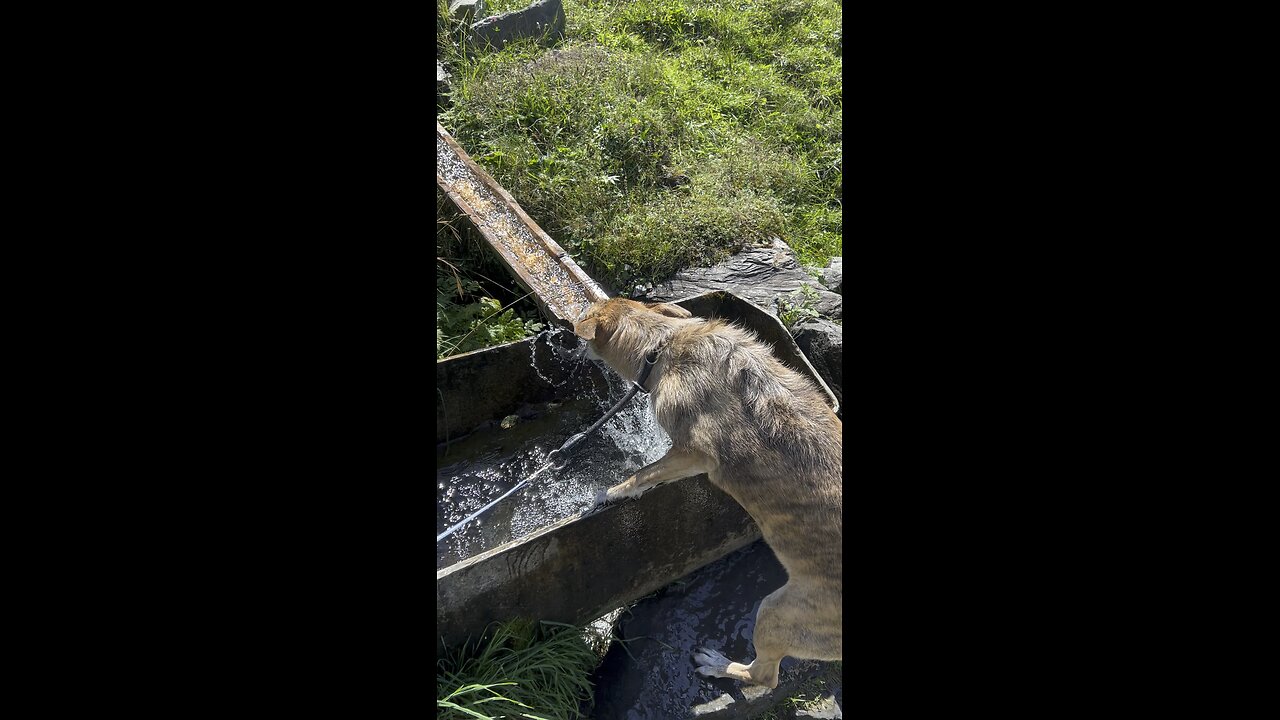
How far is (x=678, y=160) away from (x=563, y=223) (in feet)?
4.93

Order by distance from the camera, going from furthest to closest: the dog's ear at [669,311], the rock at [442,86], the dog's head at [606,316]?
the rock at [442,86]
the dog's ear at [669,311]
the dog's head at [606,316]

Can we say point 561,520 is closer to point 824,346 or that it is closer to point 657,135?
point 824,346

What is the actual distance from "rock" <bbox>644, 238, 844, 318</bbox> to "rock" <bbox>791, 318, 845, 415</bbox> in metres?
0.34

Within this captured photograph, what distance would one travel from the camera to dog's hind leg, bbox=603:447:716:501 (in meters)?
4.37

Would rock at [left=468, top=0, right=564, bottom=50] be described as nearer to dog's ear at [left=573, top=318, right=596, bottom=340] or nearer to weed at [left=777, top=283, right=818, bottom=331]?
weed at [left=777, top=283, right=818, bottom=331]

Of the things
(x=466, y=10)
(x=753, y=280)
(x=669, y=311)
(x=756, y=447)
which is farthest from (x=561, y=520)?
(x=466, y=10)

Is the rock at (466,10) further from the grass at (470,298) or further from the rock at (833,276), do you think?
the rock at (833,276)

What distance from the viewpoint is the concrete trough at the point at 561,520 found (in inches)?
160

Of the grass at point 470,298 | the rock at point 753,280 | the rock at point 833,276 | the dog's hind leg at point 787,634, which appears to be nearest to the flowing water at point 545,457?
the grass at point 470,298

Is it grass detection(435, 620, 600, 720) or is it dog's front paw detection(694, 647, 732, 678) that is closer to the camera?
grass detection(435, 620, 600, 720)

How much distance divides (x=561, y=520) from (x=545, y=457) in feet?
4.30

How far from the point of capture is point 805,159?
827cm

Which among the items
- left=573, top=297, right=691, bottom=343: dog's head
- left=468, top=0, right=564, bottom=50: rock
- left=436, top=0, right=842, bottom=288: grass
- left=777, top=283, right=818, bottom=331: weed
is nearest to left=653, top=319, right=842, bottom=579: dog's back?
left=573, top=297, right=691, bottom=343: dog's head

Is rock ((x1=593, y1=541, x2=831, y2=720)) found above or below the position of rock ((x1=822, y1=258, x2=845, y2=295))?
below
